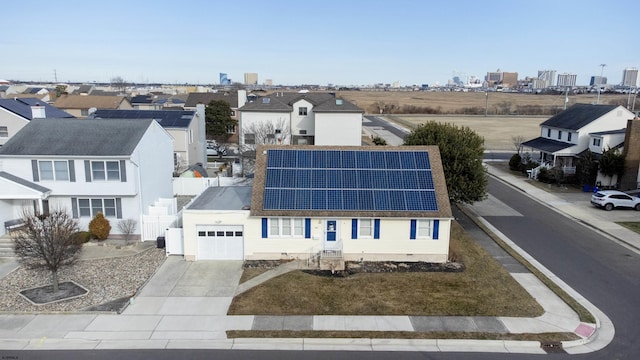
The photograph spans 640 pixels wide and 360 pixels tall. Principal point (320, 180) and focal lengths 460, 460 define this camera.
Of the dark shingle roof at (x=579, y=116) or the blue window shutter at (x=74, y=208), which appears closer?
the blue window shutter at (x=74, y=208)

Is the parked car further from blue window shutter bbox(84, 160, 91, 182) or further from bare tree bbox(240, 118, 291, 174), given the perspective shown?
blue window shutter bbox(84, 160, 91, 182)

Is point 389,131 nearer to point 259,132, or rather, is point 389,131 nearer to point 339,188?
point 259,132

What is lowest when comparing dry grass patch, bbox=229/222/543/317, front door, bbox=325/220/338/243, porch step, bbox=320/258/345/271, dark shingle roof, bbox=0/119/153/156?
dry grass patch, bbox=229/222/543/317

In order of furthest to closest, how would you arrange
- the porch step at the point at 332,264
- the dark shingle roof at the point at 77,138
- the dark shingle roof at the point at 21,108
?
the dark shingle roof at the point at 21,108 → the dark shingle roof at the point at 77,138 → the porch step at the point at 332,264

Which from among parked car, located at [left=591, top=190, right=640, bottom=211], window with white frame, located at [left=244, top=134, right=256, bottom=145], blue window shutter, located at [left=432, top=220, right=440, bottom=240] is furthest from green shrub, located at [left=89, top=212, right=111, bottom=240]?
parked car, located at [left=591, top=190, right=640, bottom=211]

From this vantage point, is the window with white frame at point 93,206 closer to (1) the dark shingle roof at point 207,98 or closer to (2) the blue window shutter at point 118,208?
(2) the blue window shutter at point 118,208

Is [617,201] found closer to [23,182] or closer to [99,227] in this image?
[99,227]

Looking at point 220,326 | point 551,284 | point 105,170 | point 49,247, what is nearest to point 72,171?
point 105,170

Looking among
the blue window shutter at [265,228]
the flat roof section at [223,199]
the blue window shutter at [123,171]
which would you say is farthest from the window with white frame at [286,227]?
the blue window shutter at [123,171]
